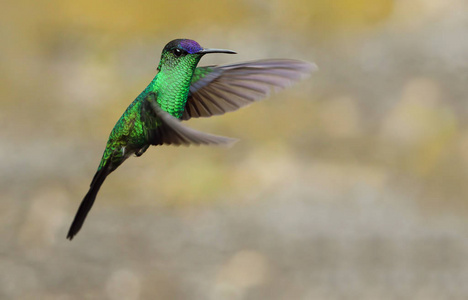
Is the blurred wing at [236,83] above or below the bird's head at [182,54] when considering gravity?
above

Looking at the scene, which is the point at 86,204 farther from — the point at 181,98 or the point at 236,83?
the point at 236,83

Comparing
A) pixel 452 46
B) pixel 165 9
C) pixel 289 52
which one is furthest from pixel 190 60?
pixel 452 46

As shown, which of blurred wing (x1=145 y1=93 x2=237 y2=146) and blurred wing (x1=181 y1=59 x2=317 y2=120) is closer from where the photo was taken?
blurred wing (x1=145 y1=93 x2=237 y2=146)

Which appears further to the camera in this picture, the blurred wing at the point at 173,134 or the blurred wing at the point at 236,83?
the blurred wing at the point at 236,83

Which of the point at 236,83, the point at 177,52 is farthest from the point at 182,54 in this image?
the point at 236,83

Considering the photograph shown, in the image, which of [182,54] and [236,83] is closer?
[182,54]

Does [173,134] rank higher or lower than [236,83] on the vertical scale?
lower
